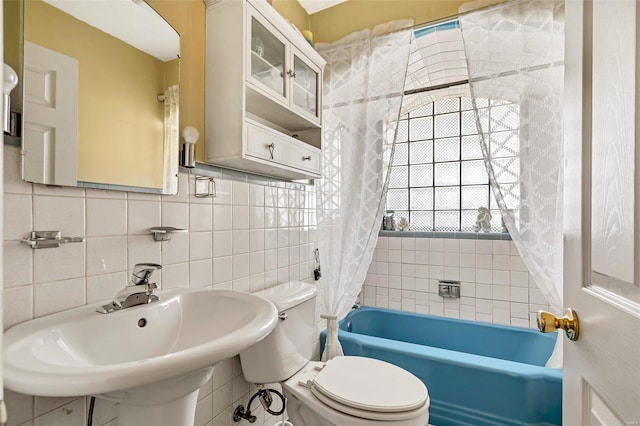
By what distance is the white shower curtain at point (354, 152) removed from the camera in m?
1.74

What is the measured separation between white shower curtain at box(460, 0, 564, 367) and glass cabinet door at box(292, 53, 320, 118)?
2.62 feet

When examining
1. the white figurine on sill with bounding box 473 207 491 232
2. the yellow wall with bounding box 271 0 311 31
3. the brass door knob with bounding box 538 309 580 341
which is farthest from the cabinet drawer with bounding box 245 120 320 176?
the white figurine on sill with bounding box 473 207 491 232

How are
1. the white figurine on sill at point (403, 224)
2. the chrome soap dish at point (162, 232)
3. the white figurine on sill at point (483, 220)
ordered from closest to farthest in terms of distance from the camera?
the chrome soap dish at point (162, 232), the white figurine on sill at point (483, 220), the white figurine on sill at point (403, 224)

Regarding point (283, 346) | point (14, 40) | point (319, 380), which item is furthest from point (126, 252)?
point (319, 380)

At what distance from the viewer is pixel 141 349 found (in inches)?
33.8

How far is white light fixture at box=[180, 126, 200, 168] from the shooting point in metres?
1.16

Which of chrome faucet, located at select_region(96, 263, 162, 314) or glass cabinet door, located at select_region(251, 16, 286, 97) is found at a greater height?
glass cabinet door, located at select_region(251, 16, 286, 97)

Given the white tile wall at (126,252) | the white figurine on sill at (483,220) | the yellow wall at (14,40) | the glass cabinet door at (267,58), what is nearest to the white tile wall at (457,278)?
the white figurine on sill at (483,220)

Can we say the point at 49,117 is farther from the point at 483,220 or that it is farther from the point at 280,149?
the point at 483,220

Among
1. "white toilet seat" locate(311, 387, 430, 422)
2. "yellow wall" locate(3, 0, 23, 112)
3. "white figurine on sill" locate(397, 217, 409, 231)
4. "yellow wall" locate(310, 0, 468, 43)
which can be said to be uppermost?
"yellow wall" locate(310, 0, 468, 43)

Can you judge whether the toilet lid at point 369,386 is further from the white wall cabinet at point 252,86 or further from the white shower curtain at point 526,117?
the white wall cabinet at point 252,86

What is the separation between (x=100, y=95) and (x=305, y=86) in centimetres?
100

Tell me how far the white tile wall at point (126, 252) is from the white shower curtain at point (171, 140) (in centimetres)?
5

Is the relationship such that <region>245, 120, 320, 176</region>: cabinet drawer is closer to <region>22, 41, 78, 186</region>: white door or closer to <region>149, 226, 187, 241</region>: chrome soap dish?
<region>149, 226, 187, 241</region>: chrome soap dish
